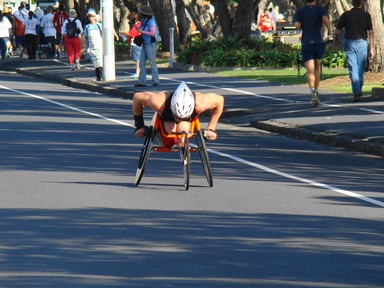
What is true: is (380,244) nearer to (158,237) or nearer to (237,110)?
(158,237)

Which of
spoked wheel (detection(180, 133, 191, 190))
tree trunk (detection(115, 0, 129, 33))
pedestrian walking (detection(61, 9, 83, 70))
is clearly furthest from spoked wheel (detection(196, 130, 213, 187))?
tree trunk (detection(115, 0, 129, 33))

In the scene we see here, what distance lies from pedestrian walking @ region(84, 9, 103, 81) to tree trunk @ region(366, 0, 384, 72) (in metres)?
8.17

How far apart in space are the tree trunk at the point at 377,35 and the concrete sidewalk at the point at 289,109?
1867 mm

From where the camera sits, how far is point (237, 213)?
11.0 m

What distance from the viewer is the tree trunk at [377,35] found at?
27.3 meters

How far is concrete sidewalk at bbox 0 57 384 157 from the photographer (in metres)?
17.7

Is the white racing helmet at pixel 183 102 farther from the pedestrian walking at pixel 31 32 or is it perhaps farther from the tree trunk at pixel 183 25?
the pedestrian walking at pixel 31 32

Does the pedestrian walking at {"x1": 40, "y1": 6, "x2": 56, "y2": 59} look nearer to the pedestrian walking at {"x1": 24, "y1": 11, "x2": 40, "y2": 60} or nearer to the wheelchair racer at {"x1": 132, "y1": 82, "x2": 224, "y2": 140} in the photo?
the pedestrian walking at {"x1": 24, "y1": 11, "x2": 40, "y2": 60}

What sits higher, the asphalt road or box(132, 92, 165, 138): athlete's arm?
box(132, 92, 165, 138): athlete's arm

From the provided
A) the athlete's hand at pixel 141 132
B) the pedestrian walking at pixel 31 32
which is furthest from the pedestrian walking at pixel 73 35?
the athlete's hand at pixel 141 132

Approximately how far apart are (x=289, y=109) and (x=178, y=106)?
1001 centimetres

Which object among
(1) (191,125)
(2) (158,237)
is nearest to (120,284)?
(2) (158,237)

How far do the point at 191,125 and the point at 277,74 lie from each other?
1950 cm

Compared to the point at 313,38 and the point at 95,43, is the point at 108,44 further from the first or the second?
the point at 313,38
